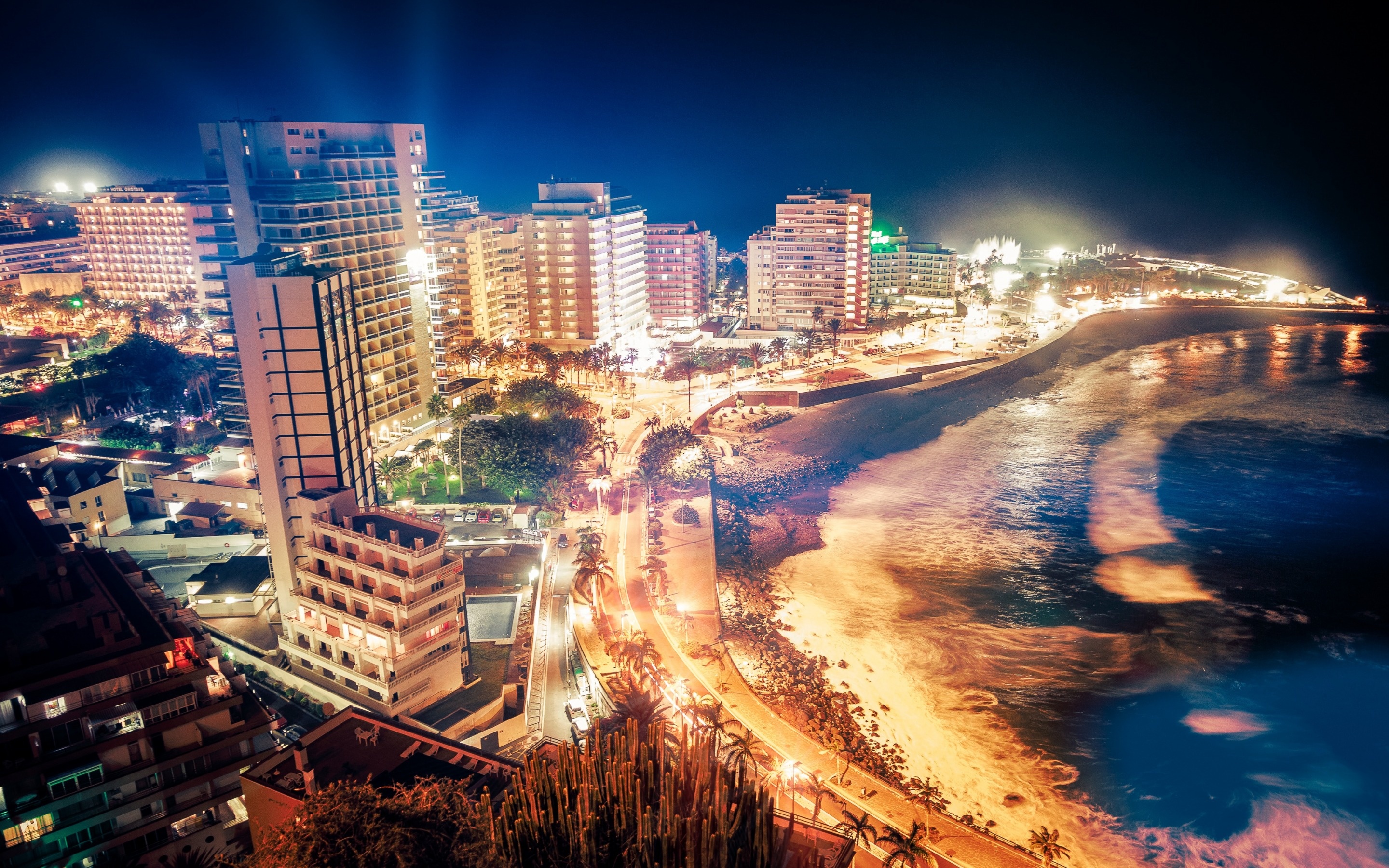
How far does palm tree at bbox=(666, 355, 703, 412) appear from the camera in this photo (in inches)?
3031

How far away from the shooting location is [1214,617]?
125ft

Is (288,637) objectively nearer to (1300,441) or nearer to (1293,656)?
(1293,656)

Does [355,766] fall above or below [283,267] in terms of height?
below

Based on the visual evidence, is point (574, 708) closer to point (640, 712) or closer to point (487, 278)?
point (640, 712)

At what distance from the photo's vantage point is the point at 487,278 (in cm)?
7744

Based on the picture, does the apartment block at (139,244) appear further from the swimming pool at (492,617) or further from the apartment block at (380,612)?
the apartment block at (380,612)

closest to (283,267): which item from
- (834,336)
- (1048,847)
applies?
(1048,847)

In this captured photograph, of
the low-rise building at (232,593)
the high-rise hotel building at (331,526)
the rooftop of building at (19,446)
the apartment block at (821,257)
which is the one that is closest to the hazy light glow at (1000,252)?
the apartment block at (821,257)

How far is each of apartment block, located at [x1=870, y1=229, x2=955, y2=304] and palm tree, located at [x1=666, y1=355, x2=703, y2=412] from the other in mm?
46706

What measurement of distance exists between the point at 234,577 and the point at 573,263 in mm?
54054

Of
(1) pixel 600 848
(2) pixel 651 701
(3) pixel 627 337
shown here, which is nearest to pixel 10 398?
(3) pixel 627 337

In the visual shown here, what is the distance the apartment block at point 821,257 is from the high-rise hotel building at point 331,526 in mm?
69020

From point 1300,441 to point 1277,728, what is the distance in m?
43.5

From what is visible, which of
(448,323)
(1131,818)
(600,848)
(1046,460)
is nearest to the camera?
(600,848)
